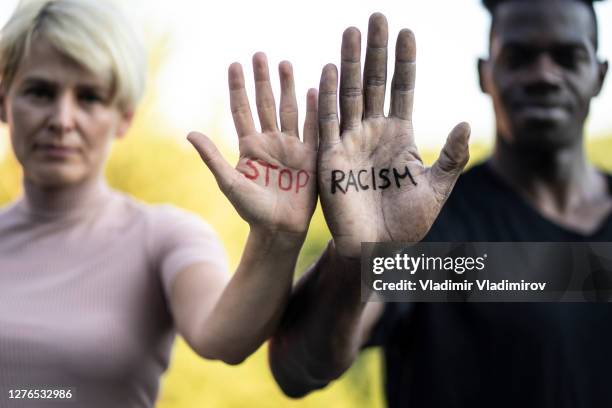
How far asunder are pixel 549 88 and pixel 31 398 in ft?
5.10

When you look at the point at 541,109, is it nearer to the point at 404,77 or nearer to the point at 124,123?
the point at 404,77

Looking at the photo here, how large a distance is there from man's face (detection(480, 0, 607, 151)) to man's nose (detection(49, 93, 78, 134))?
120 centimetres

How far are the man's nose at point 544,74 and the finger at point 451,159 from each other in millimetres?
867

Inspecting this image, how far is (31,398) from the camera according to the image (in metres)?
1.52

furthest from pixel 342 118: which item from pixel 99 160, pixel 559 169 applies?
pixel 559 169

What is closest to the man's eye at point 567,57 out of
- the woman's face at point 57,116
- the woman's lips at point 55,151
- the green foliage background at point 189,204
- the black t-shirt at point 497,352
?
the black t-shirt at point 497,352

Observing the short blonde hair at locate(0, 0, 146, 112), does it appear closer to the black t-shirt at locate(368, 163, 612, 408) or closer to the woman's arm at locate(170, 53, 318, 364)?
the woman's arm at locate(170, 53, 318, 364)

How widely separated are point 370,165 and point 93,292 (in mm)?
676

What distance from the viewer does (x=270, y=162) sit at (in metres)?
Result: 1.41

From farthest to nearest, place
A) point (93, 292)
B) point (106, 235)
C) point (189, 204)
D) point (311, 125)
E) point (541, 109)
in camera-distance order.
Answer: point (189, 204)
point (541, 109)
point (106, 235)
point (93, 292)
point (311, 125)

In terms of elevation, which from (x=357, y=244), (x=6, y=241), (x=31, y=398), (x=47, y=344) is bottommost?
(x=31, y=398)

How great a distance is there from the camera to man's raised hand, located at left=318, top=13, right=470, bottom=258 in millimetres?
1371

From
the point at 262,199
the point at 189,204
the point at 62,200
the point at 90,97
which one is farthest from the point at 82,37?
the point at 189,204

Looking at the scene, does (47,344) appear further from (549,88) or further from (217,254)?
(549,88)
